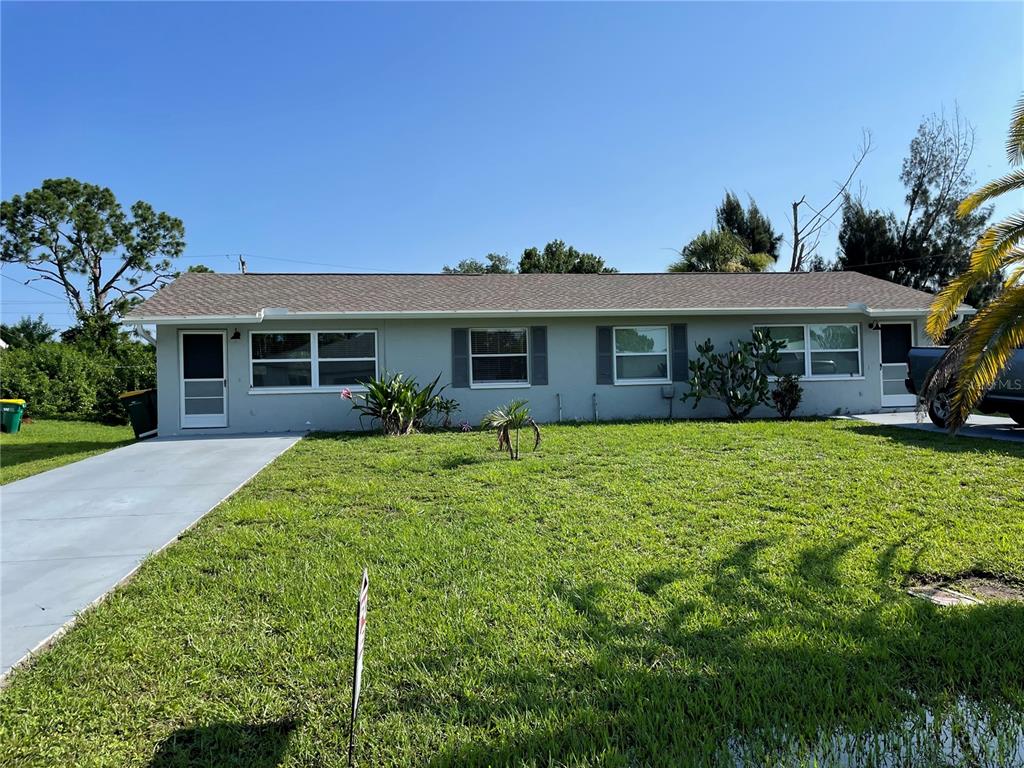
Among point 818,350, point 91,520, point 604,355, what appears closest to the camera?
point 91,520

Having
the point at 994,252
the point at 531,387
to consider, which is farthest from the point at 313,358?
the point at 994,252

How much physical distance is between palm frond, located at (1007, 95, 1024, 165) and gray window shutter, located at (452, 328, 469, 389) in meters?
9.96

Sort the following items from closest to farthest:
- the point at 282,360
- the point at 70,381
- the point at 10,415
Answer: the point at 282,360 < the point at 10,415 < the point at 70,381

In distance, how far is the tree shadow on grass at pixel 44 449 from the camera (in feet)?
36.6

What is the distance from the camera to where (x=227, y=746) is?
248 cm

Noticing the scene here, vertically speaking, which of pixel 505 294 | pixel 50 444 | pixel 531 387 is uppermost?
pixel 505 294

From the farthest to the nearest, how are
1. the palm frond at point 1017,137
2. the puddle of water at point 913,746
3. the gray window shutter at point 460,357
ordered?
1. the gray window shutter at point 460,357
2. the palm frond at point 1017,137
3. the puddle of water at point 913,746

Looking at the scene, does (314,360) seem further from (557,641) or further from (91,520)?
(557,641)

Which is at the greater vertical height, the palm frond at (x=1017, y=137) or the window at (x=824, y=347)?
the palm frond at (x=1017, y=137)

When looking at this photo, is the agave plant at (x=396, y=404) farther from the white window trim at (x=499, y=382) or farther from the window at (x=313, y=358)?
the white window trim at (x=499, y=382)

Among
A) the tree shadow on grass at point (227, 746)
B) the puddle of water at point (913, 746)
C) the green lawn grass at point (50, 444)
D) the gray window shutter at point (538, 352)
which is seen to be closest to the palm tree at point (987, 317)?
the puddle of water at point (913, 746)

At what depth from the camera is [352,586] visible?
4094mm

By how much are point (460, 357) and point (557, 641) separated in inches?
415

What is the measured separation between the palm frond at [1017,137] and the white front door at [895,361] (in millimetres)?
10570
